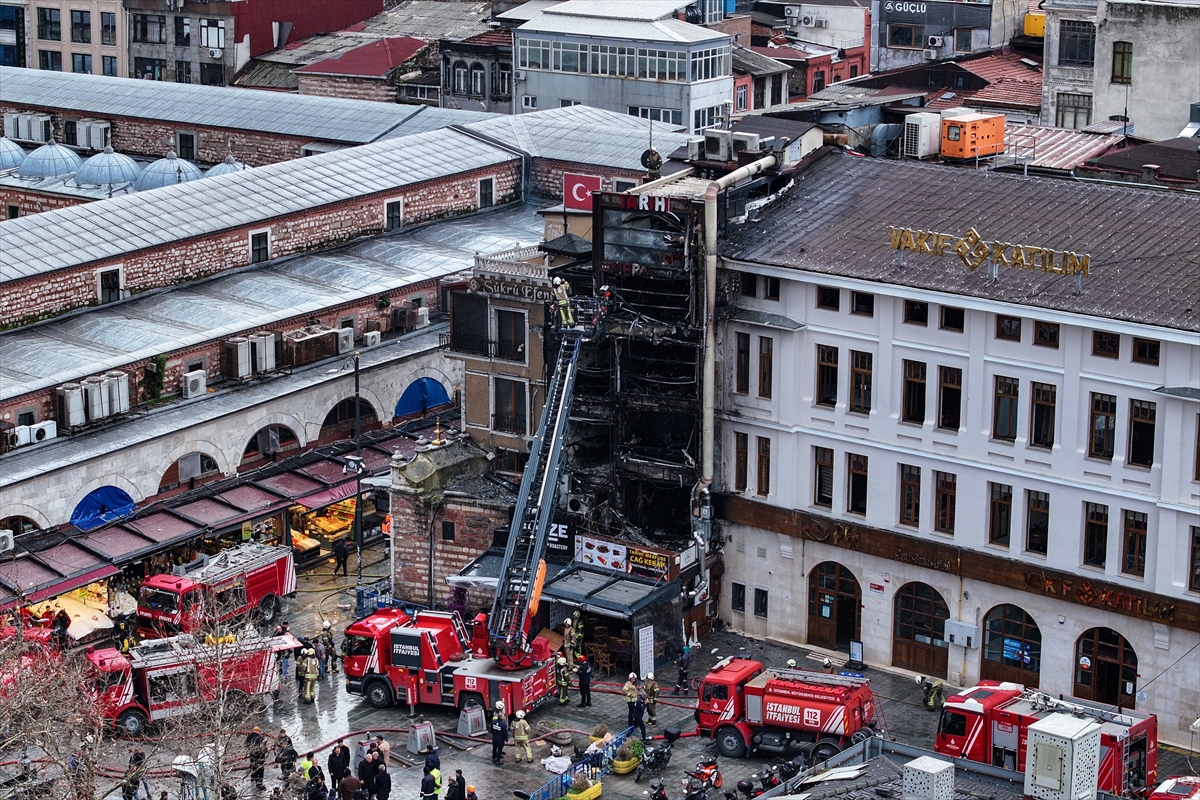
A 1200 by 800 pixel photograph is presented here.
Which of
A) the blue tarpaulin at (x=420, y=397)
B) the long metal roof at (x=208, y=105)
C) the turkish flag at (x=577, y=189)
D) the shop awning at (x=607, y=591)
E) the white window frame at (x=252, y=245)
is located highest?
the turkish flag at (x=577, y=189)

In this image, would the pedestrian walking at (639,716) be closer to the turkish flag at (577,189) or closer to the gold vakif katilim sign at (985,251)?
the gold vakif katilim sign at (985,251)

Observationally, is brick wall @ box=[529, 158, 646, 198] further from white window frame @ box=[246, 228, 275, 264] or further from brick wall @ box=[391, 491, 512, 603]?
brick wall @ box=[391, 491, 512, 603]

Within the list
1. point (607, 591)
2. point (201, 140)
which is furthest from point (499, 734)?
point (201, 140)

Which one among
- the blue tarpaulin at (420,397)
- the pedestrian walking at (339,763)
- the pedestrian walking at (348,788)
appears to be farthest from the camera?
the blue tarpaulin at (420,397)

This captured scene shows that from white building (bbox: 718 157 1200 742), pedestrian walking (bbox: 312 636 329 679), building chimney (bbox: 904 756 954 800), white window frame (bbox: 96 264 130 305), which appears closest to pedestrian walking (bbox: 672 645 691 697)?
white building (bbox: 718 157 1200 742)

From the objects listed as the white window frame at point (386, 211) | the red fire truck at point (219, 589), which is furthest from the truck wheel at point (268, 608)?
the white window frame at point (386, 211)
